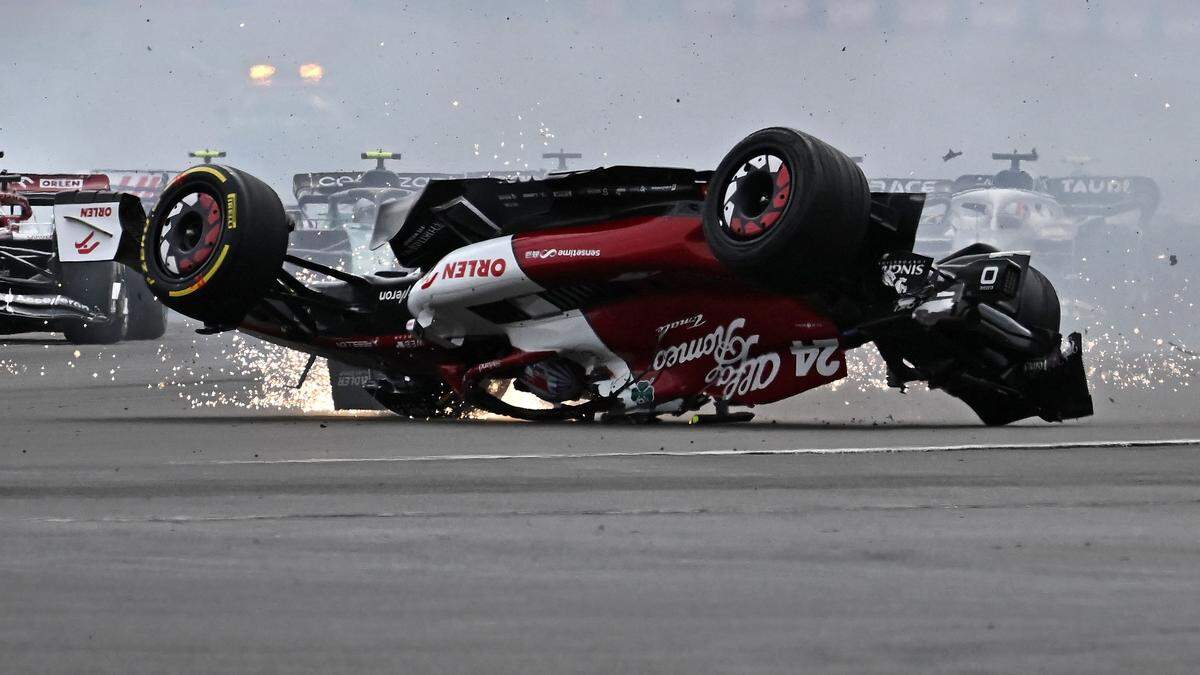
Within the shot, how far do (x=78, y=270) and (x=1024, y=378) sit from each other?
569 inches

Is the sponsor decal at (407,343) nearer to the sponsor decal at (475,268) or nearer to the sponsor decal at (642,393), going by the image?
the sponsor decal at (475,268)

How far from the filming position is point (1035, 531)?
466 centimetres

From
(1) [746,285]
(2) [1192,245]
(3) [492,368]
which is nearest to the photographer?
(1) [746,285]

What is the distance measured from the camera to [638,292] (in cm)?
916

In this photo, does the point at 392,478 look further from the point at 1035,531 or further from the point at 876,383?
the point at 876,383

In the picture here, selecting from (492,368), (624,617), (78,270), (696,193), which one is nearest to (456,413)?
(492,368)

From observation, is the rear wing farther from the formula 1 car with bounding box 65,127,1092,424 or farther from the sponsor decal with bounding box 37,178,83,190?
the formula 1 car with bounding box 65,127,1092,424

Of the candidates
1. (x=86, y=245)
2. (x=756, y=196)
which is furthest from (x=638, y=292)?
(x=86, y=245)

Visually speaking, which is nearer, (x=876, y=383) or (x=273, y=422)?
(x=273, y=422)

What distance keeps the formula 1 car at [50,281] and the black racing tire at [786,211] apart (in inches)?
455

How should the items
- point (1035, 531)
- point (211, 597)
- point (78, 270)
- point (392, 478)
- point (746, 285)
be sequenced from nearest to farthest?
point (211, 597) < point (1035, 531) < point (392, 478) < point (746, 285) < point (78, 270)

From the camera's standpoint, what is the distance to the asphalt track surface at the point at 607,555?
10.5 ft

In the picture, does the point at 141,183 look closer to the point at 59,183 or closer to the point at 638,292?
the point at 59,183

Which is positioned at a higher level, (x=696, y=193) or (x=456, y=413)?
(x=696, y=193)
